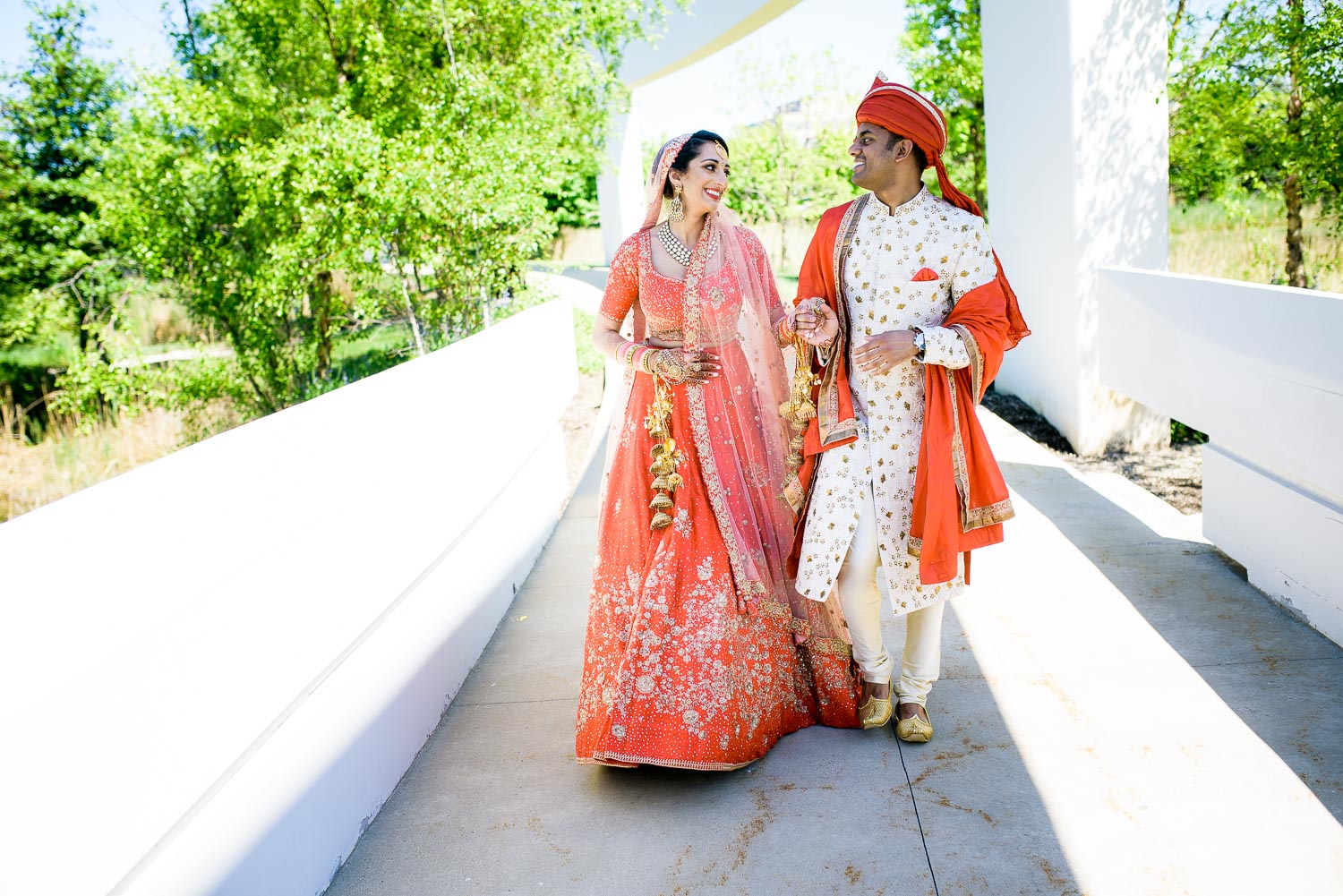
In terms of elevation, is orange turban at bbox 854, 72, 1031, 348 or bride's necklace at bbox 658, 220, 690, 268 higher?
orange turban at bbox 854, 72, 1031, 348

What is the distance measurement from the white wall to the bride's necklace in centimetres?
101

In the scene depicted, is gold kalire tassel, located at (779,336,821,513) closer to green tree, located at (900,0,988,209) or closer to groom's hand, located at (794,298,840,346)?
groom's hand, located at (794,298,840,346)

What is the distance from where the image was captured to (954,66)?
9484 mm

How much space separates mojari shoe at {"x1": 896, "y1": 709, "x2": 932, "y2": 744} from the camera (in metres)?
3.18

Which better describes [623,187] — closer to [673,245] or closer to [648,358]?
[673,245]

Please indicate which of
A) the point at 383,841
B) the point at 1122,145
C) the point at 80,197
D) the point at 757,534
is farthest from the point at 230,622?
the point at 80,197

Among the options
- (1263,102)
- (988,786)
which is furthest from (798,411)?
(1263,102)

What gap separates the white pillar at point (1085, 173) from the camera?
6.10 metres

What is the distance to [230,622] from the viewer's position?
231 cm

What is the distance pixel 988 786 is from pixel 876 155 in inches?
69.8

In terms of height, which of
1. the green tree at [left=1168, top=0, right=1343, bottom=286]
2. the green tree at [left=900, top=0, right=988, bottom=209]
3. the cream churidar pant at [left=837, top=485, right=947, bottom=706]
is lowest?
the cream churidar pant at [left=837, top=485, right=947, bottom=706]

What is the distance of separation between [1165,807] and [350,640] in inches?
86.3

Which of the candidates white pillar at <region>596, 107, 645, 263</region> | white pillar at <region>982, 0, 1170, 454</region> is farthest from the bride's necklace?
white pillar at <region>596, 107, 645, 263</region>

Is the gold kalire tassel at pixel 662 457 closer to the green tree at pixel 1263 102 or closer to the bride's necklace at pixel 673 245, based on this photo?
the bride's necklace at pixel 673 245
